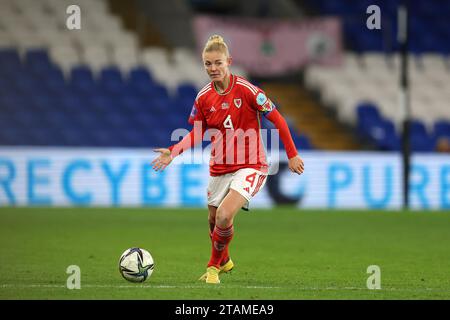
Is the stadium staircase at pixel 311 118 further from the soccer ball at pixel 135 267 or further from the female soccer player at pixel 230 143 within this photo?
the soccer ball at pixel 135 267

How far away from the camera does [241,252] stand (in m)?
12.0

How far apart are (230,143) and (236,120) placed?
0.21m

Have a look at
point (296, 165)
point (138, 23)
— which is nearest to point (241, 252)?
point (296, 165)

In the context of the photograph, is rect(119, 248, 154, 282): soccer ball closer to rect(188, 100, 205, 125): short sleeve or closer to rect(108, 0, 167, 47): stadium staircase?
rect(188, 100, 205, 125): short sleeve

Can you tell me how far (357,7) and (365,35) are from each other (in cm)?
78

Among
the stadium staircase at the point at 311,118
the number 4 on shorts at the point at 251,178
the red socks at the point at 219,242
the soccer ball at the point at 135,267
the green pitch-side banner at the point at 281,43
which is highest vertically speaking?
the green pitch-side banner at the point at 281,43

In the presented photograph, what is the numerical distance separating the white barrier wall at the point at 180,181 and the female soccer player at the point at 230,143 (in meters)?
10.7

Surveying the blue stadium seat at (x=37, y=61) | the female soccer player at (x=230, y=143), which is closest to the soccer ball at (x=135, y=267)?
the female soccer player at (x=230, y=143)

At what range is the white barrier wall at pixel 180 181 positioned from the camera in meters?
19.2

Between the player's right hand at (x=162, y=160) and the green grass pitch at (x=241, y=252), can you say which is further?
the player's right hand at (x=162, y=160)

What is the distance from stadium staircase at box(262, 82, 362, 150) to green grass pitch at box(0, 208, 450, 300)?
521 centimetres

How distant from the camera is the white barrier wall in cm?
1925

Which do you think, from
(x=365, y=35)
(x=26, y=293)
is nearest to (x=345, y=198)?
(x=365, y=35)

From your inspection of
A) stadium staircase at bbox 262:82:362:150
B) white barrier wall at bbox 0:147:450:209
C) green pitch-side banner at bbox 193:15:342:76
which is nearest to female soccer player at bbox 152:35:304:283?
white barrier wall at bbox 0:147:450:209
